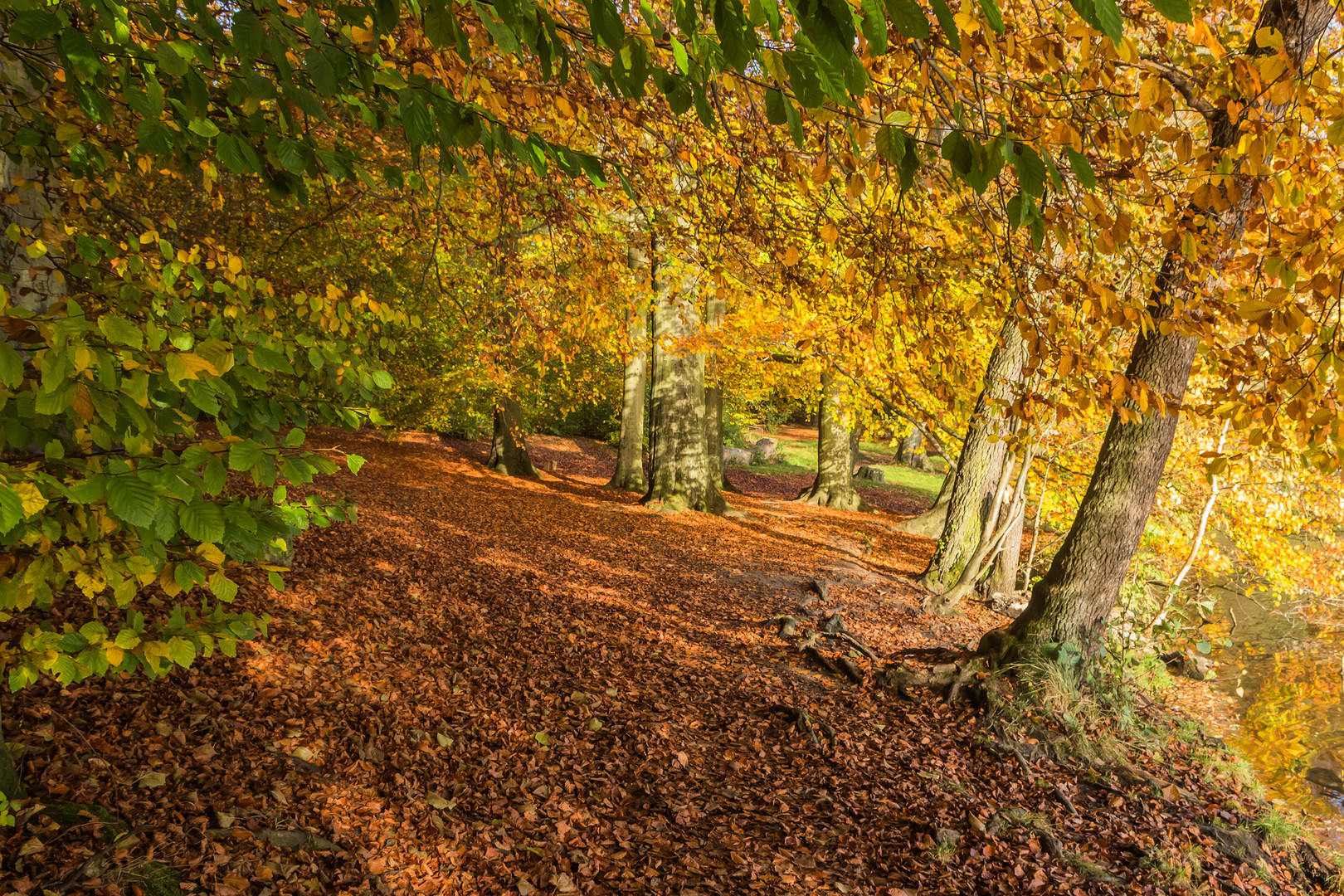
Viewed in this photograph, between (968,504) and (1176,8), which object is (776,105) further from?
(968,504)

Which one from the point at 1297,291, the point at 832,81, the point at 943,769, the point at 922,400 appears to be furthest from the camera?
the point at 922,400

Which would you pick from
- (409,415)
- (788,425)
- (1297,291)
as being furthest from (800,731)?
(788,425)

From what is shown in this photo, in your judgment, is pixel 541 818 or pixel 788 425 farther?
pixel 788 425

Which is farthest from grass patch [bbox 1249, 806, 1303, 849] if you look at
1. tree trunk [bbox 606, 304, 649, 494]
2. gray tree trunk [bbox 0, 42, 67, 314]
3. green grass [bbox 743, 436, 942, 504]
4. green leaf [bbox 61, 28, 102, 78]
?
green grass [bbox 743, 436, 942, 504]

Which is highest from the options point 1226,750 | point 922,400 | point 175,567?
point 922,400

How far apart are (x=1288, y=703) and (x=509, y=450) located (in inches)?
576

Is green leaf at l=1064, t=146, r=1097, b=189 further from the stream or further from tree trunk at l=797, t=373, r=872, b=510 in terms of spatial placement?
tree trunk at l=797, t=373, r=872, b=510

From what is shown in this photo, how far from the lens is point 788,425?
47.2 meters

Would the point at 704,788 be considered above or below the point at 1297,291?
below

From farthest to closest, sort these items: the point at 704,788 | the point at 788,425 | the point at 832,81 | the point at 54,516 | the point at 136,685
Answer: the point at 788,425, the point at 704,788, the point at 136,685, the point at 54,516, the point at 832,81

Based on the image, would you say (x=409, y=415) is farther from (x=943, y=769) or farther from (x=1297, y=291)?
(x=1297, y=291)

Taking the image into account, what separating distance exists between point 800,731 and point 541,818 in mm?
2202

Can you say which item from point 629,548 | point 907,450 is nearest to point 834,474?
point 629,548

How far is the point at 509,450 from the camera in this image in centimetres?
1733
